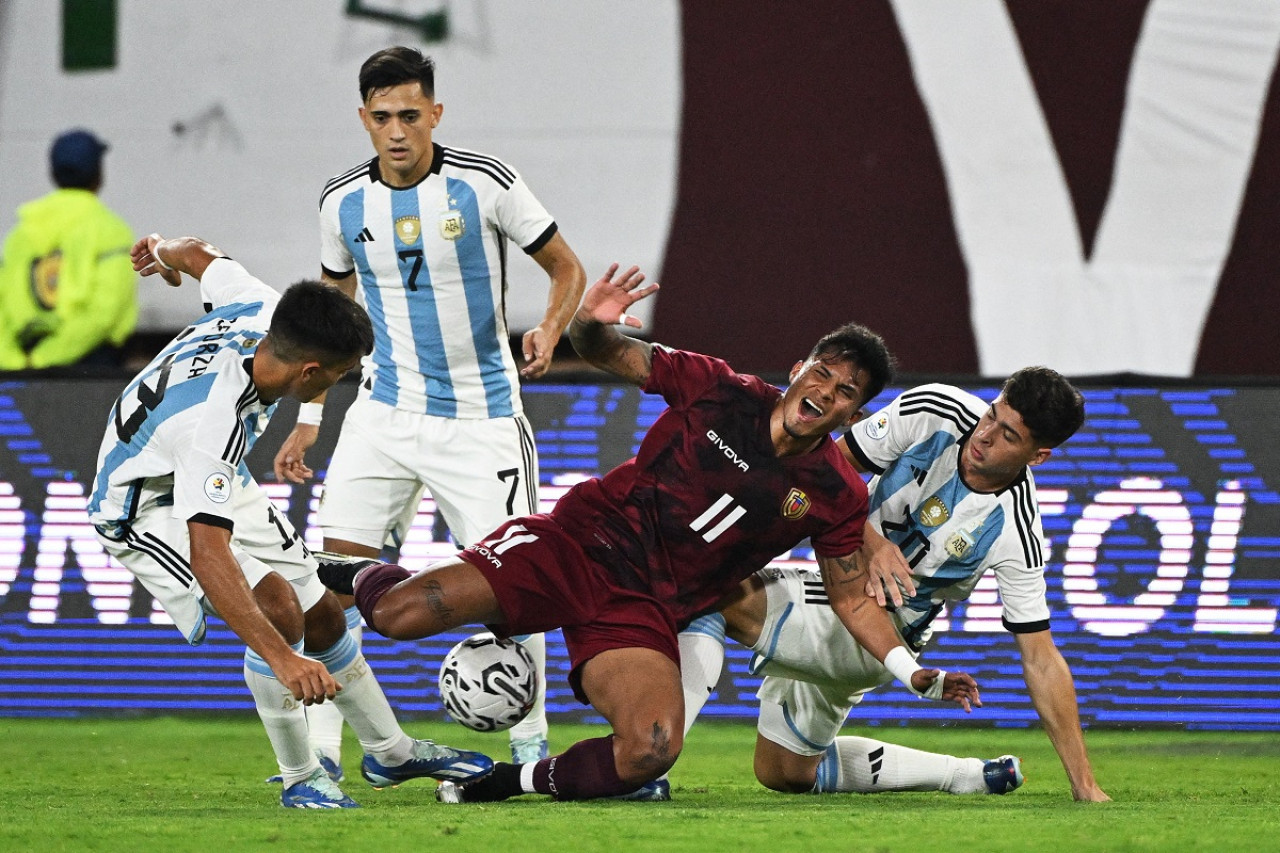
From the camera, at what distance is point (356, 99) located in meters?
8.08

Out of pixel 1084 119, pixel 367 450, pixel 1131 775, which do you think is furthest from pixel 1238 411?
pixel 367 450

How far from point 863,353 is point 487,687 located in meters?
1.38

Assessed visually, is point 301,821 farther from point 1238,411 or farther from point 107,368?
point 1238,411

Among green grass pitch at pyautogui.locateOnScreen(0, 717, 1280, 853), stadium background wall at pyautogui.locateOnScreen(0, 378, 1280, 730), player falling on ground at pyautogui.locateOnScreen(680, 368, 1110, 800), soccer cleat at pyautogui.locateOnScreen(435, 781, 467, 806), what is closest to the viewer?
green grass pitch at pyautogui.locateOnScreen(0, 717, 1280, 853)

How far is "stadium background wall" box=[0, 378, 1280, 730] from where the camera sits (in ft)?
20.4

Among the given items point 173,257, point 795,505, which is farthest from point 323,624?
point 795,505

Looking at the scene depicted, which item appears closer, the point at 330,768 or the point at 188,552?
the point at 188,552

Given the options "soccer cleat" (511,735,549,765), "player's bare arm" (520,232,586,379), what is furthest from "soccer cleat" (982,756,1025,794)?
"player's bare arm" (520,232,586,379)

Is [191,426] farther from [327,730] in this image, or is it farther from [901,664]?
[901,664]

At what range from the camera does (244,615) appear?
3.97m

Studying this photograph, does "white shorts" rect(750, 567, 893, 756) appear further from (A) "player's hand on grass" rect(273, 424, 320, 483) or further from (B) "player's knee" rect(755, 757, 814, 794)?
(A) "player's hand on grass" rect(273, 424, 320, 483)

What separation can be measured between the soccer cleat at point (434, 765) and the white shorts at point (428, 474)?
2.65 feet

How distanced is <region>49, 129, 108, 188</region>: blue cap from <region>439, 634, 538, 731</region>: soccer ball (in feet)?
12.6

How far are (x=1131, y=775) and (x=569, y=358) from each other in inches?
151
